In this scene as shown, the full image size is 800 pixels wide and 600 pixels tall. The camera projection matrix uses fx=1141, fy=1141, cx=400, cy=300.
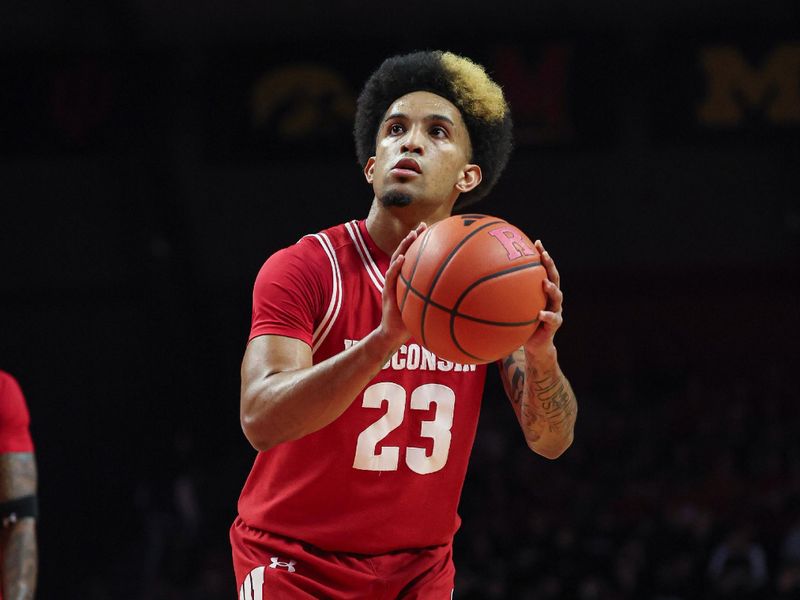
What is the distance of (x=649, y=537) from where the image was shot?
9773 mm

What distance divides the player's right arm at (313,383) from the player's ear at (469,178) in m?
0.73

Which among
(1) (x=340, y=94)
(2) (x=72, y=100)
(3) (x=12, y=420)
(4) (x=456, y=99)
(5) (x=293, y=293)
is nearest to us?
(5) (x=293, y=293)

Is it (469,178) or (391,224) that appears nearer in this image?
(391,224)

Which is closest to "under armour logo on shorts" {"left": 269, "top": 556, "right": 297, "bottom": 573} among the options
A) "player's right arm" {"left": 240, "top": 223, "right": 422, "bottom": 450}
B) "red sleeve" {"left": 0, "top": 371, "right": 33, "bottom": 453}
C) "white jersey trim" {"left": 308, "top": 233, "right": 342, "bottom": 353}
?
"player's right arm" {"left": 240, "top": 223, "right": 422, "bottom": 450}

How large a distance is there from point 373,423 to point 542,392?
0.53 metres

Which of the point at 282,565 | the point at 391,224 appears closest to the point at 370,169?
the point at 391,224

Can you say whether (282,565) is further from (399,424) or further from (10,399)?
(10,399)

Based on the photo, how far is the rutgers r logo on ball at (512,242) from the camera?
3047mm

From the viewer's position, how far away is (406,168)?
3.58 meters

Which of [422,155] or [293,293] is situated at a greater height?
[422,155]

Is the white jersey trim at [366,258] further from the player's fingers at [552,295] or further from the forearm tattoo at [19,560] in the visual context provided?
the forearm tattoo at [19,560]

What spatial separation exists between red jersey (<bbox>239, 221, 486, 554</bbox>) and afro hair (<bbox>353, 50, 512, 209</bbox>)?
2.42 ft

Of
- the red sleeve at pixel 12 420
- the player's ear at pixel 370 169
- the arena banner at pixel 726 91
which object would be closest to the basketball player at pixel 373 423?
the player's ear at pixel 370 169

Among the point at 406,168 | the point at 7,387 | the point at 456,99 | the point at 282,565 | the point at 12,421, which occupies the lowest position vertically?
the point at 282,565
